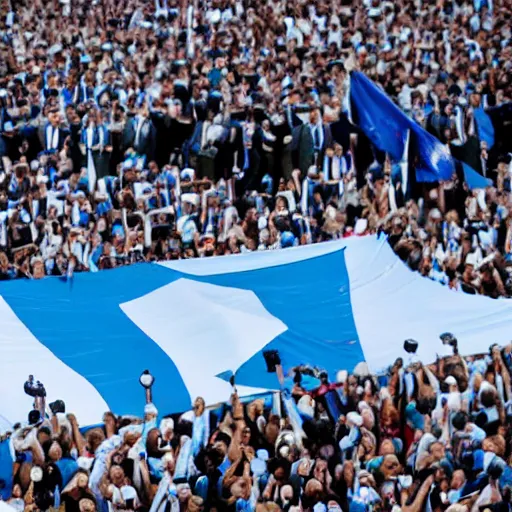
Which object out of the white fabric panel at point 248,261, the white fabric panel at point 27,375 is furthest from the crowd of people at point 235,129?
the white fabric panel at point 27,375

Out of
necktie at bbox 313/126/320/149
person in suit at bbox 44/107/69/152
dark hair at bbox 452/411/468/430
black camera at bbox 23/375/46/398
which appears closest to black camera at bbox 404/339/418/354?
dark hair at bbox 452/411/468/430

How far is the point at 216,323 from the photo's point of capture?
21375 mm

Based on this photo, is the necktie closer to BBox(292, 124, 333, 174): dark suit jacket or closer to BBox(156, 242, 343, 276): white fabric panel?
BBox(292, 124, 333, 174): dark suit jacket

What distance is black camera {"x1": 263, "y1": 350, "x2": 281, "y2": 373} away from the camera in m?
20.2

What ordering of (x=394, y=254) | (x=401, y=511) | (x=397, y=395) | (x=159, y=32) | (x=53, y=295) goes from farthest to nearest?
(x=159, y=32) < (x=394, y=254) < (x=53, y=295) < (x=397, y=395) < (x=401, y=511)

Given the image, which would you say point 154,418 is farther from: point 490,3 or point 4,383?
point 490,3

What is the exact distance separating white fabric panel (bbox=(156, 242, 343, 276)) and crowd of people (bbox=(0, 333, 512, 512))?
3449mm

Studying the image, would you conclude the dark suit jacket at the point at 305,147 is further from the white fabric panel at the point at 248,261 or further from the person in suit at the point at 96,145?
the white fabric panel at the point at 248,261

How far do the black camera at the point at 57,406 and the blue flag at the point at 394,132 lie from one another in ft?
26.5

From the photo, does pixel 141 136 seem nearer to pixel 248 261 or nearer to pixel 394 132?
pixel 394 132

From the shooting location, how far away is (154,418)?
18.9 meters

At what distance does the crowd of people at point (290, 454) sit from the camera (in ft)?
58.6

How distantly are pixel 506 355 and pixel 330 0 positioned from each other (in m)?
11.8

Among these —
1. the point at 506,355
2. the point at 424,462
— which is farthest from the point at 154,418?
the point at 506,355
